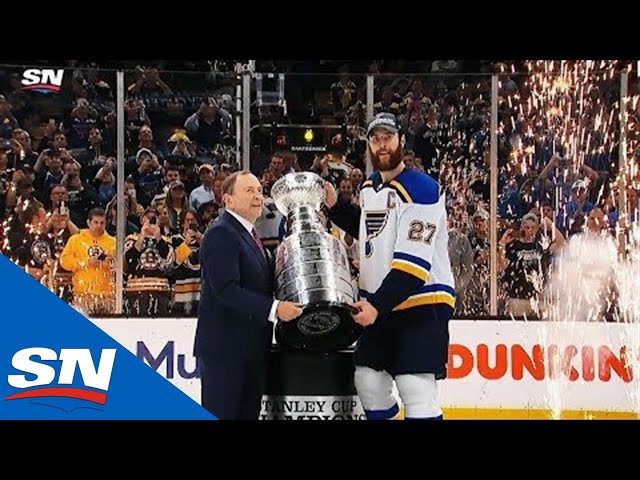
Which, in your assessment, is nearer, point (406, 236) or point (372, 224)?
point (406, 236)

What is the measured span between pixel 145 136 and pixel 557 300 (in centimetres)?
221

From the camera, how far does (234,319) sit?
514cm

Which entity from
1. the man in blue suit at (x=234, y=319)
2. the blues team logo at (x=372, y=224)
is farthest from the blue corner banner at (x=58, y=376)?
the blues team logo at (x=372, y=224)

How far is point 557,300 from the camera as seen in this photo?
6.27 meters

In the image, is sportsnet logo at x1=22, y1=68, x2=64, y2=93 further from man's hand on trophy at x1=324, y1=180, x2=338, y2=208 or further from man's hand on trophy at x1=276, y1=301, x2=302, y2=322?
man's hand on trophy at x1=276, y1=301, x2=302, y2=322

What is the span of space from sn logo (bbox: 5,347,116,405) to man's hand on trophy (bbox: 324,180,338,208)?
134 cm

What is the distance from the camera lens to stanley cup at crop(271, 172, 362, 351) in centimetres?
485

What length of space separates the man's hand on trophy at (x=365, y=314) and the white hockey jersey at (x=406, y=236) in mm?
170

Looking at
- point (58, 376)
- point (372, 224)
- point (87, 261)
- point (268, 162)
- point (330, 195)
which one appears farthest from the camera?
point (87, 261)

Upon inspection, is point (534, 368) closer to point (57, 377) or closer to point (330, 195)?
point (330, 195)

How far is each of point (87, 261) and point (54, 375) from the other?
0.66 meters

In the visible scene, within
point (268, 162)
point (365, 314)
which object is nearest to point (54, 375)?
point (268, 162)

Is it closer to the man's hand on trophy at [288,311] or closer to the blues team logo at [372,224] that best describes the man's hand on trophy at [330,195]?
the blues team logo at [372,224]

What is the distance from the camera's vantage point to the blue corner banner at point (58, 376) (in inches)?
229
